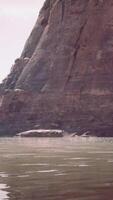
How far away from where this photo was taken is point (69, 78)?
149875mm

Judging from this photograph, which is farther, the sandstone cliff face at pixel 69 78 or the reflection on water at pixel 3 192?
the sandstone cliff face at pixel 69 78

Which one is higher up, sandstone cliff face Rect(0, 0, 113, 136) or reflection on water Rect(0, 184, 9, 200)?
sandstone cliff face Rect(0, 0, 113, 136)

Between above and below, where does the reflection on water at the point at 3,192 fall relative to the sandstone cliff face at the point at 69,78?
below

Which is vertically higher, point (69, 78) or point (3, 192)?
point (69, 78)

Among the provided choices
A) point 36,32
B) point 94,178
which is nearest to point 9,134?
point 36,32

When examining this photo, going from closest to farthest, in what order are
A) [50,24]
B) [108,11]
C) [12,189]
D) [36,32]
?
[12,189]
[108,11]
[50,24]
[36,32]

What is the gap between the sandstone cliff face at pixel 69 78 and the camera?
137m

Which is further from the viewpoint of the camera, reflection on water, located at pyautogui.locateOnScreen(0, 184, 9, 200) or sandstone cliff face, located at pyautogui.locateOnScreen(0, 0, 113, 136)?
sandstone cliff face, located at pyautogui.locateOnScreen(0, 0, 113, 136)

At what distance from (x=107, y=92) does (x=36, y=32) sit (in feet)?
173

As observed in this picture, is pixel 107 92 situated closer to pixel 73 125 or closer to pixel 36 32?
pixel 73 125

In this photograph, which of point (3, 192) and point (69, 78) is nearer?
point (3, 192)

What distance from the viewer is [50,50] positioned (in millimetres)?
160750

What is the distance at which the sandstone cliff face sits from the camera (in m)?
137

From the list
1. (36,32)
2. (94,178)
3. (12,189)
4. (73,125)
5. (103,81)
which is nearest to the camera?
(12,189)
